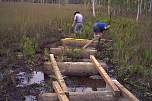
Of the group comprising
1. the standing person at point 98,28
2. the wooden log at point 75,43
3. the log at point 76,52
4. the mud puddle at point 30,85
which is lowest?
the mud puddle at point 30,85

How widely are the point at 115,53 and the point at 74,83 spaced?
2272mm

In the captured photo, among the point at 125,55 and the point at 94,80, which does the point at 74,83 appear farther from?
the point at 125,55

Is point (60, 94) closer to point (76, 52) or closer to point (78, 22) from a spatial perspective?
point (76, 52)

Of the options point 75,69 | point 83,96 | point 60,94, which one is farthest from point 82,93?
point 75,69

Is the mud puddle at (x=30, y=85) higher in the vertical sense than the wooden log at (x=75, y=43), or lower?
lower

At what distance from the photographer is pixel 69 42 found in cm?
1049

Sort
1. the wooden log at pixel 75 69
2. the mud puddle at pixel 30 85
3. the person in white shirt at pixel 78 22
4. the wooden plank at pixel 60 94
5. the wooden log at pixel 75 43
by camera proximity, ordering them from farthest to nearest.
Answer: the person in white shirt at pixel 78 22, the wooden log at pixel 75 43, the wooden log at pixel 75 69, the mud puddle at pixel 30 85, the wooden plank at pixel 60 94

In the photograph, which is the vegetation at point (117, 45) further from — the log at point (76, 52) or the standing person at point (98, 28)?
the standing person at point (98, 28)

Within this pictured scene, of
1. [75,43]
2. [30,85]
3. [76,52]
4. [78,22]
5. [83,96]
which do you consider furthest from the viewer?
[78,22]

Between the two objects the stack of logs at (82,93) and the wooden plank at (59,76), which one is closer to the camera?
the stack of logs at (82,93)

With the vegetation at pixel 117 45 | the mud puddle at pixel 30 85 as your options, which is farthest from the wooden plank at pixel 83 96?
the vegetation at pixel 117 45

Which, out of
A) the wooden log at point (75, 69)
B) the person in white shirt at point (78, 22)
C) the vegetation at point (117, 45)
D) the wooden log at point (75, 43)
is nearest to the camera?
the vegetation at point (117, 45)

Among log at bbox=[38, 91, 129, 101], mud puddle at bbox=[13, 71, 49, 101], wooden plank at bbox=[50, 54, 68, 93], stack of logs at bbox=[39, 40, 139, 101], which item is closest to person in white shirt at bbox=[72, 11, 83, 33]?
stack of logs at bbox=[39, 40, 139, 101]

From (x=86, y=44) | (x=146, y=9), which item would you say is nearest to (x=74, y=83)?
(x=86, y=44)
